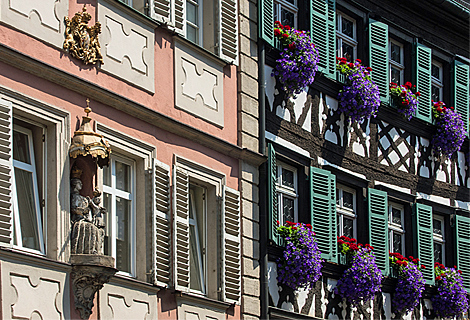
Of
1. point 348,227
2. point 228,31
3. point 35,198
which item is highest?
point 228,31

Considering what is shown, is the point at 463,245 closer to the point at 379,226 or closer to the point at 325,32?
the point at 379,226

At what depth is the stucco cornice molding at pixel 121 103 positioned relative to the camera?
1087 centimetres

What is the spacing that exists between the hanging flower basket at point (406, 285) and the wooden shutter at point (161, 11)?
6312mm

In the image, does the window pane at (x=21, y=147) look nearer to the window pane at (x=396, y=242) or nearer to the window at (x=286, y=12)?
the window at (x=286, y=12)

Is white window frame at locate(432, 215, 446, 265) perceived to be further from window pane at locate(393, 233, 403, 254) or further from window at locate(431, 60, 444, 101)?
window at locate(431, 60, 444, 101)

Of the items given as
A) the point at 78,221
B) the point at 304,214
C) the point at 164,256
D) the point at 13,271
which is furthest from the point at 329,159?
the point at 13,271

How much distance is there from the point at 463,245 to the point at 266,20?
21.4 ft

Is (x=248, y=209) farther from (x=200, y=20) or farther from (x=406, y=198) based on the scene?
(x=406, y=198)

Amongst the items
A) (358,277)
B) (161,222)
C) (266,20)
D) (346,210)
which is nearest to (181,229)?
(161,222)

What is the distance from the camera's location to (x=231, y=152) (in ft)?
46.9

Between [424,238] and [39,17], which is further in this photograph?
[424,238]

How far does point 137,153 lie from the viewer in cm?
1250

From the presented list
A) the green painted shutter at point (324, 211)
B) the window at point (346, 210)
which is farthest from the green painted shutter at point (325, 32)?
the window at point (346, 210)

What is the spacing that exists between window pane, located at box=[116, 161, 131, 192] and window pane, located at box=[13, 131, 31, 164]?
147cm
